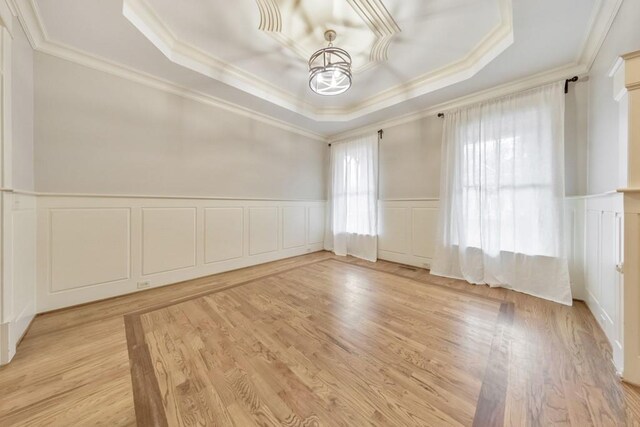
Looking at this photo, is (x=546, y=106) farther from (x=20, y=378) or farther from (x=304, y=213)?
(x=20, y=378)

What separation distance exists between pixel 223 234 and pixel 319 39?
110 inches

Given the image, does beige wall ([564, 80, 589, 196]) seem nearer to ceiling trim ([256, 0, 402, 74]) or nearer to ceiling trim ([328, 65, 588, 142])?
ceiling trim ([328, 65, 588, 142])

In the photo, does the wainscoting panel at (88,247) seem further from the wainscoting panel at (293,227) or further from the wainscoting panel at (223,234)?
the wainscoting panel at (293,227)

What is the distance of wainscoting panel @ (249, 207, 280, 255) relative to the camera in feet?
11.9

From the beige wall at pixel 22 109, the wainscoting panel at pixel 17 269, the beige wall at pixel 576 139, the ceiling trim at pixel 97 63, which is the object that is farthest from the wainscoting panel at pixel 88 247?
the beige wall at pixel 576 139

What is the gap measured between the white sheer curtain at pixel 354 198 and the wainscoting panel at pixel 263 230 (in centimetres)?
130

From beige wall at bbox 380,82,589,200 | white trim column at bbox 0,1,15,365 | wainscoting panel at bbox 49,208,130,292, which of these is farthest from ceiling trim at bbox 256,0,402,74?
wainscoting panel at bbox 49,208,130,292

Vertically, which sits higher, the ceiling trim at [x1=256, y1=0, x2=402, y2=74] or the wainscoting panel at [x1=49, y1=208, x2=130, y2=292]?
the ceiling trim at [x1=256, y1=0, x2=402, y2=74]

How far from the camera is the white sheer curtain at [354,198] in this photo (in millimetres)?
4051

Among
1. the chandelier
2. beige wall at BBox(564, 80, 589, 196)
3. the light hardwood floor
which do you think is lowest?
the light hardwood floor

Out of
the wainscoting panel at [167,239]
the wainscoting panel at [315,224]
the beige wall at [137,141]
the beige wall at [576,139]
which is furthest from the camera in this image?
the wainscoting panel at [315,224]

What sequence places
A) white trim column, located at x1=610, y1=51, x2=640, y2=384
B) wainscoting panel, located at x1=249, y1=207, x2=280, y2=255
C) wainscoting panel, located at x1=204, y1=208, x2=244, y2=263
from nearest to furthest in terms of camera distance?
white trim column, located at x1=610, y1=51, x2=640, y2=384, wainscoting panel, located at x1=204, y1=208, x2=244, y2=263, wainscoting panel, located at x1=249, y1=207, x2=280, y2=255

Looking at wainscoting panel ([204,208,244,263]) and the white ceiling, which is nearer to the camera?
the white ceiling

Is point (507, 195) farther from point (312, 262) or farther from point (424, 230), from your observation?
point (312, 262)
